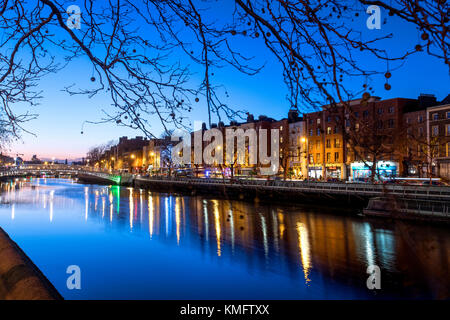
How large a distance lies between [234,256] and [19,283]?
59.0ft

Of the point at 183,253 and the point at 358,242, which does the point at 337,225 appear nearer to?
the point at 358,242

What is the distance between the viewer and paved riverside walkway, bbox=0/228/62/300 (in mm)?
3508

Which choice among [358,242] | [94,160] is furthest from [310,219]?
[94,160]

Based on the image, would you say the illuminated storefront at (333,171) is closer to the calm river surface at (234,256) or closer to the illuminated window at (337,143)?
the illuminated window at (337,143)

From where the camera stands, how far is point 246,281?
17.0m

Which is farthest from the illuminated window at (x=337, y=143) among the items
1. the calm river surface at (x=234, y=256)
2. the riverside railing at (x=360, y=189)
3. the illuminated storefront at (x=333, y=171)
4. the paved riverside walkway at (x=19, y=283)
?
the paved riverside walkway at (x=19, y=283)

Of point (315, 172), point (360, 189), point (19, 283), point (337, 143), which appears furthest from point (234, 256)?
point (315, 172)

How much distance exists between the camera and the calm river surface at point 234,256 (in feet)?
51.8

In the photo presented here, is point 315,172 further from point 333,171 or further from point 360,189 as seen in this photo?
point 360,189

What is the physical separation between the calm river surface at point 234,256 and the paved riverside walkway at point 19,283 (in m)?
6.74

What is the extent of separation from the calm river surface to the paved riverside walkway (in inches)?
266

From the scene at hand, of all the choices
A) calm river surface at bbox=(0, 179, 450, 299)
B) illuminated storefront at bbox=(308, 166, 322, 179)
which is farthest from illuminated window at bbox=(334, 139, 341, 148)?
calm river surface at bbox=(0, 179, 450, 299)
